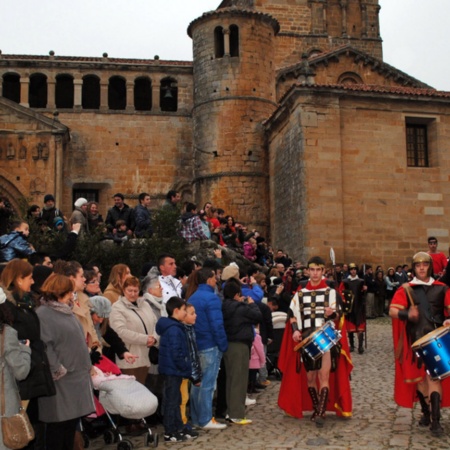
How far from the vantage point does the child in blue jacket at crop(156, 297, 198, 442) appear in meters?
7.45

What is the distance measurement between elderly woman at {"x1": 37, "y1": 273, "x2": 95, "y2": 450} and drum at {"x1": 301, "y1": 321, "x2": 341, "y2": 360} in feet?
9.63

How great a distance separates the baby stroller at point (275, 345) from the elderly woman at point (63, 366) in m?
6.38

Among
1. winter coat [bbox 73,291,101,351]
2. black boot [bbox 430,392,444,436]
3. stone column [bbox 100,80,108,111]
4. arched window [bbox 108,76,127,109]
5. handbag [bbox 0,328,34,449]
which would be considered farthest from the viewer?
arched window [bbox 108,76,127,109]

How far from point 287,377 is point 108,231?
7.50 metres

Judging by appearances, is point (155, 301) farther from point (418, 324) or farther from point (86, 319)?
point (418, 324)

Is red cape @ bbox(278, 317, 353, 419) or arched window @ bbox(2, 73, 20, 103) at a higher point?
arched window @ bbox(2, 73, 20, 103)

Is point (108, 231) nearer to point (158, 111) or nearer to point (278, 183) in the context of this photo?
point (278, 183)

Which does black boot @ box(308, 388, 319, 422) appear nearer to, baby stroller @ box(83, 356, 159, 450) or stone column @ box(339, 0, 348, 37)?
baby stroller @ box(83, 356, 159, 450)

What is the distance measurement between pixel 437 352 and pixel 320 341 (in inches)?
52.2

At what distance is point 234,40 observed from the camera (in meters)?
29.5

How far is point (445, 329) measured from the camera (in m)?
7.22

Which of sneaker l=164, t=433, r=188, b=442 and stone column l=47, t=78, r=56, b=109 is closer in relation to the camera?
sneaker l=164, t=433, r=188, b=442

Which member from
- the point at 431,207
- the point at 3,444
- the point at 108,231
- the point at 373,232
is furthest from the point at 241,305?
the point at 431,207

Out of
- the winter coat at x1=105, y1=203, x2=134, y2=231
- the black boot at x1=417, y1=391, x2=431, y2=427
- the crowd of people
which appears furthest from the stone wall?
the black boot at x1=417, y1=391, x2=431, y2=427
